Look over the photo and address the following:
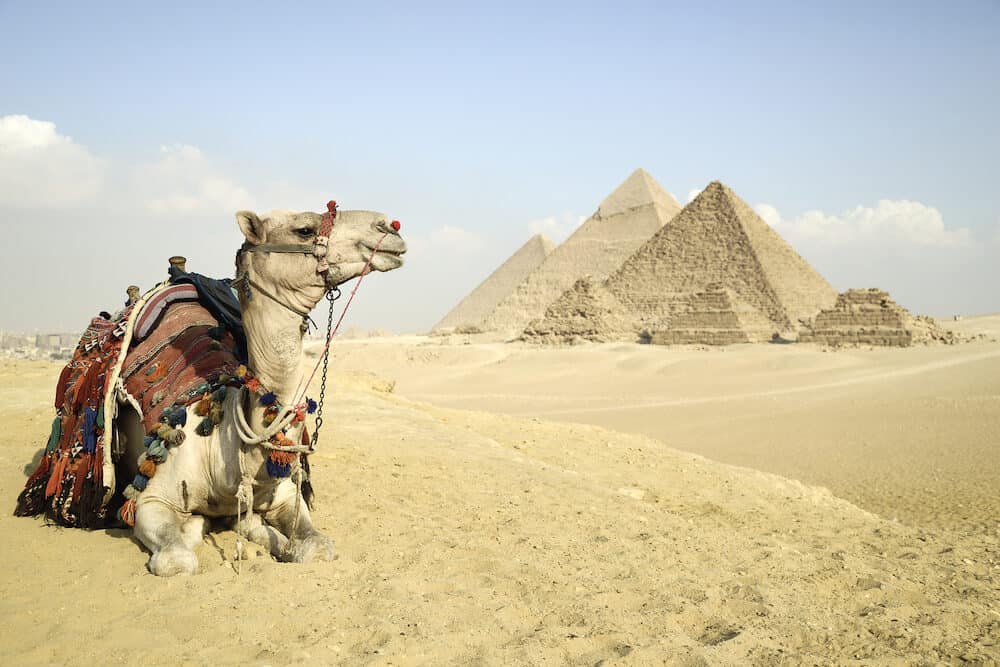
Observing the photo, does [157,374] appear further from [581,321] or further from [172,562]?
[581,321]

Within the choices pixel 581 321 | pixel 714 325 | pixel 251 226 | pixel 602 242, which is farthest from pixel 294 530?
pixel 602 242

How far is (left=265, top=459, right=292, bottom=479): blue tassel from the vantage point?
353 cm

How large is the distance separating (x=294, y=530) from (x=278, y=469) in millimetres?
460

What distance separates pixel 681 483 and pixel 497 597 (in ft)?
13.9

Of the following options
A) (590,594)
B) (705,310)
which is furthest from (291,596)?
(705,310)

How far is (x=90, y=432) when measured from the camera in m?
4.11

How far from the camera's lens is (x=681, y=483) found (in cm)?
731

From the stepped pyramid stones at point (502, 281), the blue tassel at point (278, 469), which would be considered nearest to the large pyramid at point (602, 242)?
the stepped pyramid stones at point (502, 281)

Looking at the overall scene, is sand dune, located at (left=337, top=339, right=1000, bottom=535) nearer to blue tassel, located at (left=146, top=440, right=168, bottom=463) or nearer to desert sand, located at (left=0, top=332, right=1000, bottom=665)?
desert sand, located at (left=0, top=332, right=1000, bottom=665)

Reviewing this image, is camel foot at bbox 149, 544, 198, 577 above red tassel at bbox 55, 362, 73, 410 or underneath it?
underneath

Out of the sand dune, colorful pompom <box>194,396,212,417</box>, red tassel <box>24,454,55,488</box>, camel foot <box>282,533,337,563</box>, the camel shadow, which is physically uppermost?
colorful pompom <box>194,396,212,417</box>

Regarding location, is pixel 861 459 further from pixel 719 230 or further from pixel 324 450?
pixel 719 230

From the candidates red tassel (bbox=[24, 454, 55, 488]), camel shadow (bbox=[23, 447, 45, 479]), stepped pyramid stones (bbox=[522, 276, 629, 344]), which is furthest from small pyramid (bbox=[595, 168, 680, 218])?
red tassel (bbox=[24, 454, 55, 488])

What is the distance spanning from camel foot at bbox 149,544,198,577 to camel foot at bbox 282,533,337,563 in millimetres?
447
